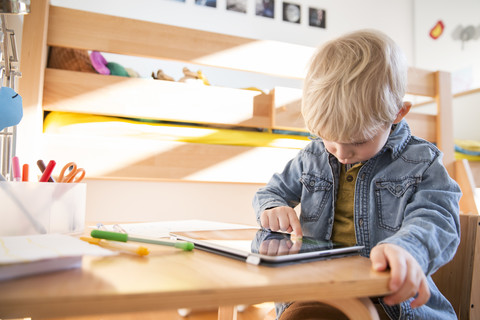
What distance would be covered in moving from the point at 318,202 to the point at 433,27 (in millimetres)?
2799

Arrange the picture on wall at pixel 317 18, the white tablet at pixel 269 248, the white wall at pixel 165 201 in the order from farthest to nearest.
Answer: the picture on wall at pixel 317 18
the white wall at pixel 165 201
the white tablet at pixel 269 248

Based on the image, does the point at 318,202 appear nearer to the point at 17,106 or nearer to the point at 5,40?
the point at 17,106

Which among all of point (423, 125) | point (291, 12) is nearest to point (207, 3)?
point (291, 12)

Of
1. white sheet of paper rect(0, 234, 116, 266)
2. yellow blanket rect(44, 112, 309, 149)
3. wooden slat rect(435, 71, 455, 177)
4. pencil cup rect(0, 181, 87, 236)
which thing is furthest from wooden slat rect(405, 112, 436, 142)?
white sheet of paper rect(0, 234, 116, 266)

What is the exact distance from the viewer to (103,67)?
4.59 feet

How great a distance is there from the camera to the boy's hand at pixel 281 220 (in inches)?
22.4

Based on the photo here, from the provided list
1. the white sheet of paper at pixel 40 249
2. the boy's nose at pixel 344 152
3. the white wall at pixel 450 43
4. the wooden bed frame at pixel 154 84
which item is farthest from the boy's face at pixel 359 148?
the white wall at pixel 450 43

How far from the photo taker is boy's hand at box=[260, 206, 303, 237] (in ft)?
1.86

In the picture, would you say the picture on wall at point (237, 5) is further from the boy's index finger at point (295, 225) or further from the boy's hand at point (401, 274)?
the boy's hand at point (401, 274)

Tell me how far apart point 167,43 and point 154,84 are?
6.8 inches

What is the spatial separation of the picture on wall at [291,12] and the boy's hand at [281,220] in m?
2.30

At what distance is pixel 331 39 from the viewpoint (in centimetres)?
64

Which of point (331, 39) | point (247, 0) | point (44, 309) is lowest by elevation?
point (44, 309)

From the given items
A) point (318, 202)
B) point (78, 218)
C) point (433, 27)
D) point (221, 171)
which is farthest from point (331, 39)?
point (433, 27)
